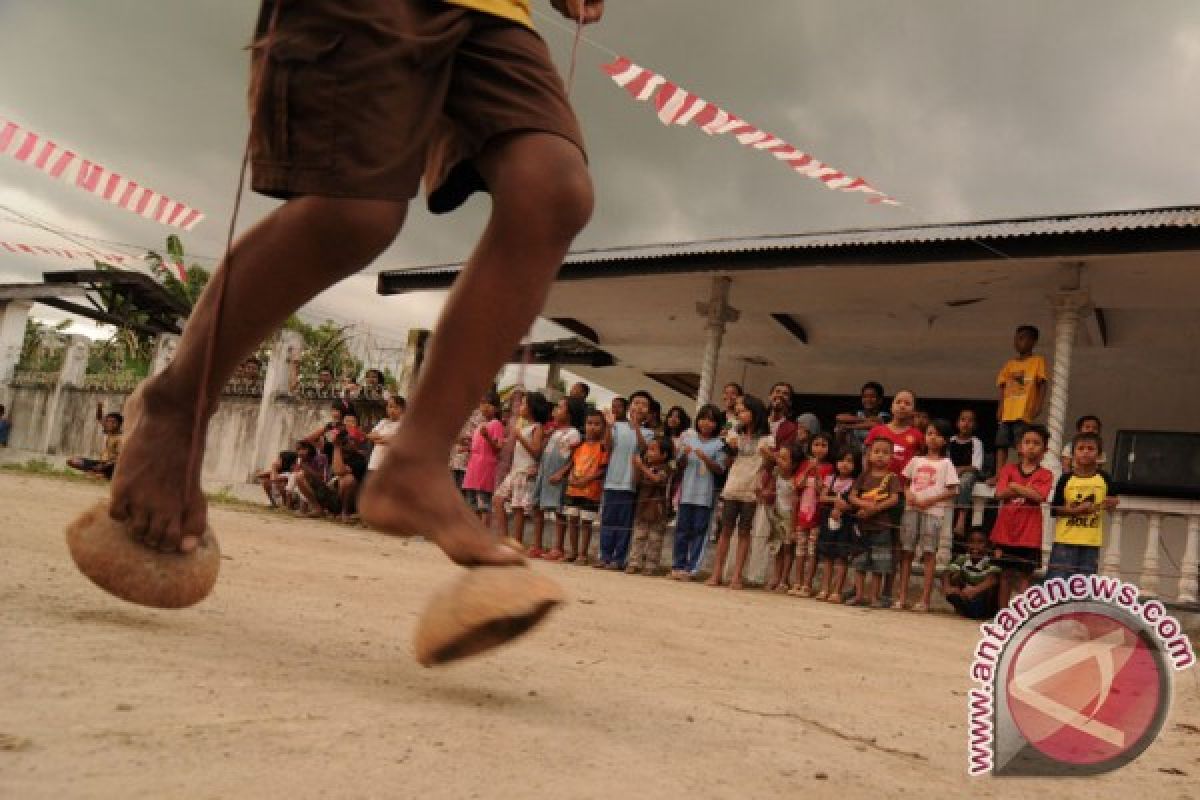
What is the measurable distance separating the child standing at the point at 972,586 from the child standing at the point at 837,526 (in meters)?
0.68

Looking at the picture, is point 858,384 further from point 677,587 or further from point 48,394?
point 48,394

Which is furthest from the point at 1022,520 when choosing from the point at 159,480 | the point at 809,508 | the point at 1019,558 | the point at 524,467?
the point at 159,480

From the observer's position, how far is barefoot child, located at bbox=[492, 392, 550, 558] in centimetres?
791

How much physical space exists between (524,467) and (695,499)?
1730 millimetres

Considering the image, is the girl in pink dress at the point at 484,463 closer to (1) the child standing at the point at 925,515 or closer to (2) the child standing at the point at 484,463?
(2) the child standing at the point at 484,463

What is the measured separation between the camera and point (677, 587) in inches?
229

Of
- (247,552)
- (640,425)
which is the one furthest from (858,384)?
(247,552)

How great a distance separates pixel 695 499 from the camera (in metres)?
6.92

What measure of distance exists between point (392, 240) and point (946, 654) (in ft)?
9.34

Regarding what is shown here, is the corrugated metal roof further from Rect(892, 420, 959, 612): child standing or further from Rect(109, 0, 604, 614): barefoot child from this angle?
Rect(109, 0, 604, 614): barefoot child

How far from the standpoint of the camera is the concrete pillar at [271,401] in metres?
13.3

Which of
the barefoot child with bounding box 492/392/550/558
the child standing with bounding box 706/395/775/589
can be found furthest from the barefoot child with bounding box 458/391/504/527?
the child standing with bounding box 706/395/775/589

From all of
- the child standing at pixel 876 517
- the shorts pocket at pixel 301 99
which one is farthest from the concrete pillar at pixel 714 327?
the shorts pocket at pixel 301 99
